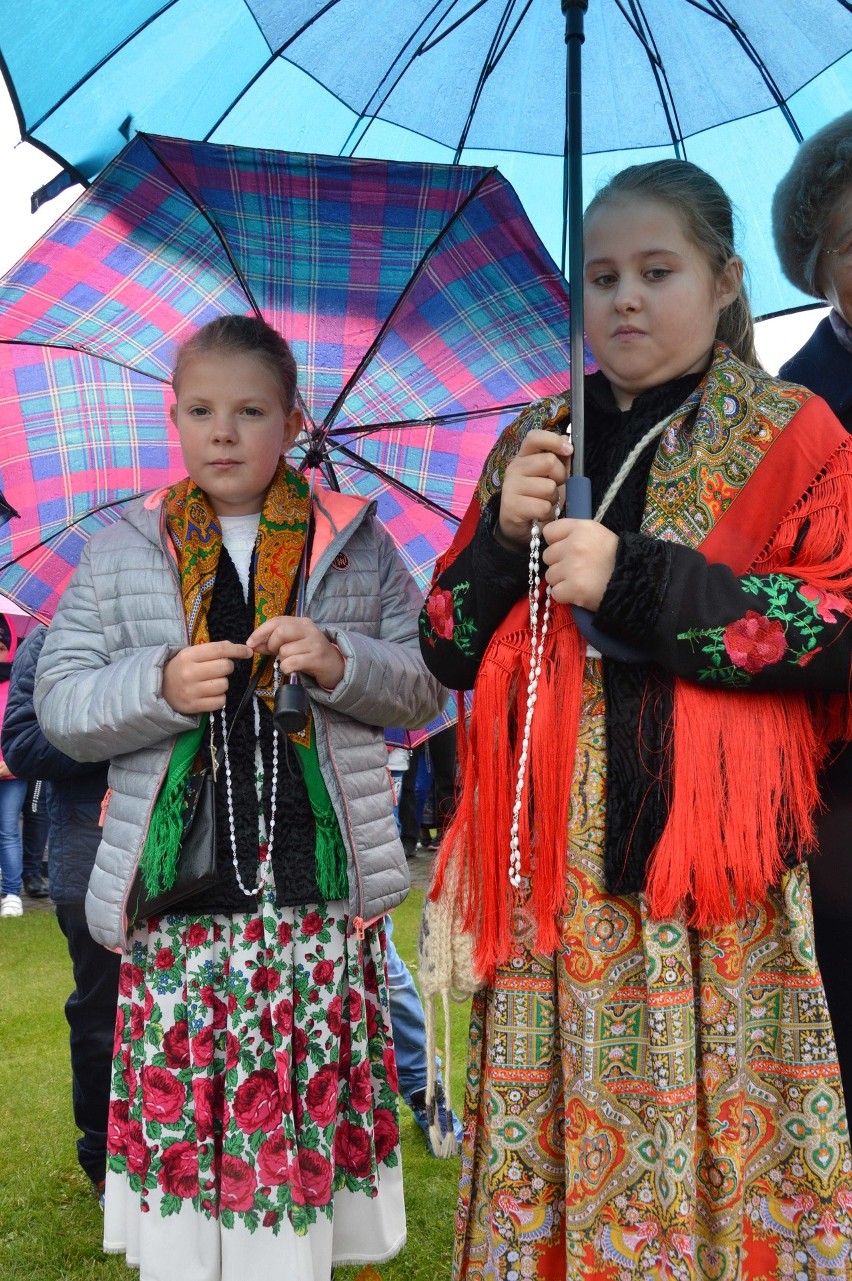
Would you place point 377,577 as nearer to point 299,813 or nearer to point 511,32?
point 299,813

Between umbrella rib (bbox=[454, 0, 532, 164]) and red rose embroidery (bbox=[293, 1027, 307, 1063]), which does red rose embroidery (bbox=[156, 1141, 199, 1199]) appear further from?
umbrella rib (bbox=[454, 0, 532, 164])

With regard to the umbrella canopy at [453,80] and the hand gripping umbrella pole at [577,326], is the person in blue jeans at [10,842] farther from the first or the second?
the hand gripping umbrella pole at [577,326]

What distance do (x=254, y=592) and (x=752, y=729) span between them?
1.13 meters

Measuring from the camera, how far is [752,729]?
1590 mm

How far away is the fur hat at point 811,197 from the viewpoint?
2064 mm

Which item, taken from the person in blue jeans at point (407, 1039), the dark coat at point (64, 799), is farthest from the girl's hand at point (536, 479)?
the person in blue jeans at point (407, 1039)

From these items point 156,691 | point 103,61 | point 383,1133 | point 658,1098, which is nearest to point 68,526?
point 156,691

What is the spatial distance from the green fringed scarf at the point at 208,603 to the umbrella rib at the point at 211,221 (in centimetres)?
38

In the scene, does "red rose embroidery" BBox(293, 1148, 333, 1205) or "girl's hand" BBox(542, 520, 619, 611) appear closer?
"girl's hand" BBox(542, 520, 619, 611)

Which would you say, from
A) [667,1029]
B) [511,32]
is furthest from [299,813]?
[511,32]

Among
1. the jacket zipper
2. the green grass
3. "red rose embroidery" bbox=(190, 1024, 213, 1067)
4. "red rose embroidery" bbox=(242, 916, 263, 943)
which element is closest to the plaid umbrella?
the jacket zipper

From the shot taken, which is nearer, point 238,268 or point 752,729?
point 752,729

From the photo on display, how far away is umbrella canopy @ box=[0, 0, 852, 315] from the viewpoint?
86.7 inches

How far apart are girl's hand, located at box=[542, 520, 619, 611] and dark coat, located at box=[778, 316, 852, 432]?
678 millimetres
